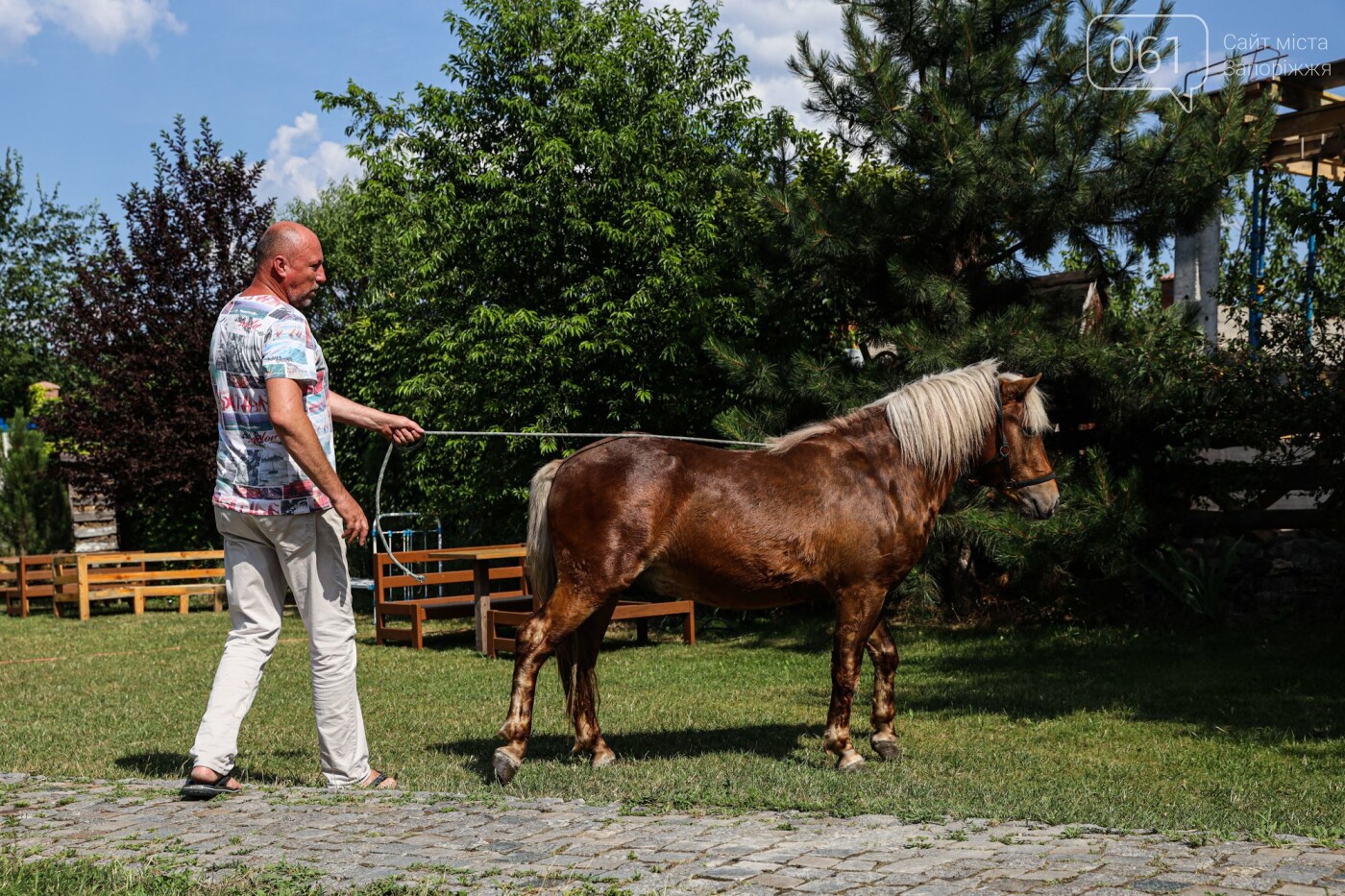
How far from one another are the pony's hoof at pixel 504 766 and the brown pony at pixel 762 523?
0.11 meters

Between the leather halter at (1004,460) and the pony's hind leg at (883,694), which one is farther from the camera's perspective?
the leather halter at (1004,460)

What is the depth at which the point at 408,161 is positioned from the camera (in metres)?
15.7

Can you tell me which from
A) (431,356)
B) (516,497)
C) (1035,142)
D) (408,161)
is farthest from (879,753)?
(408,161)

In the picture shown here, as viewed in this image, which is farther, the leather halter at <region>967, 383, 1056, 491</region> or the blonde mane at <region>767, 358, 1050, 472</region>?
the leather halter at <region>967, 383, 1056, 491</region>

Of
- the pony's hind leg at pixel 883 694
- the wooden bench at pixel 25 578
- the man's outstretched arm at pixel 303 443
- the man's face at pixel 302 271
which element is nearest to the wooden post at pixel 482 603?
the pony's hind leg at pixel 883 694

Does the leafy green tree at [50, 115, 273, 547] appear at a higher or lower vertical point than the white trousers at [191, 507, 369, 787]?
higher

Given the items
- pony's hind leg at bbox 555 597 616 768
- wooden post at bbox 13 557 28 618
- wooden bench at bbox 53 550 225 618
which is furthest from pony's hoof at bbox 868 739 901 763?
wooden post at bbox 13 557 28 618

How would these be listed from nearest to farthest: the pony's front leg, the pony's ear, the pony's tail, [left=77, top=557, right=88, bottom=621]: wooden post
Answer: the pony's front leg < the pony's tail < the pony's ear < [left=77, top=557, right=88, bottom=621]: wooden post

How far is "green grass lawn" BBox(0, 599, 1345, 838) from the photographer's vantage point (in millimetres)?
5105

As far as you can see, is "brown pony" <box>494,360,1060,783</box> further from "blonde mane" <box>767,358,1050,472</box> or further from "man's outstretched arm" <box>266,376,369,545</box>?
"man's outstretched arm" <box>266,376,369,545</box>

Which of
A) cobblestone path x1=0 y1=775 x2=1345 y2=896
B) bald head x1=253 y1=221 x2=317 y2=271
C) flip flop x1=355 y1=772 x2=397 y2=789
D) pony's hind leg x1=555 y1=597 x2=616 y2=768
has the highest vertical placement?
bald head x1=253 y1=221 x2=317 y2=271

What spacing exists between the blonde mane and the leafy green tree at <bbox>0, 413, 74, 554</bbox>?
18200 millimetres

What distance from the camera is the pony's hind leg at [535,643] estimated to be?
18.5 ft

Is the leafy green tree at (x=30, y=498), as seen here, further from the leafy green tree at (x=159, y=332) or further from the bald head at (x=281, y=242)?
the bald head at (x=281, y=242)
